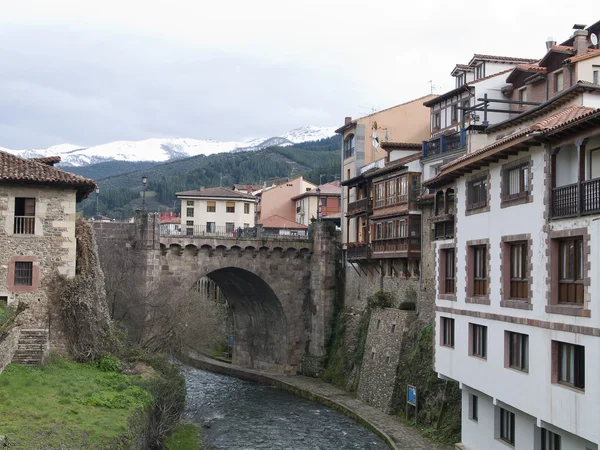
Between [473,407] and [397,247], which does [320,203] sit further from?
[473,407]

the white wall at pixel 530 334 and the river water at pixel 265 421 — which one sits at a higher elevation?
the white wall at pixel 530 334

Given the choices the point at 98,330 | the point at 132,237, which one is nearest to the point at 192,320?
the point at 132,237

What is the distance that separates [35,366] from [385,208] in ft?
80.2

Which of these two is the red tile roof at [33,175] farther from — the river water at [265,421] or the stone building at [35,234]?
the river water at [265,421]

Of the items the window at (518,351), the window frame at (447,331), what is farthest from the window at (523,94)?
the window at (518,351)

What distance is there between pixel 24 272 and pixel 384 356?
20.0 metres

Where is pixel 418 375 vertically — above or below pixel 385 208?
below

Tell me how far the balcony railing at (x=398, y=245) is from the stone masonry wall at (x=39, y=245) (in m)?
19.0

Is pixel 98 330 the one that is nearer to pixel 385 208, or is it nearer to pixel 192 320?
pixel 192 320

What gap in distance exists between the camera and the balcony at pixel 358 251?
52.1 metres

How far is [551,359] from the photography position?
21188 millimetres

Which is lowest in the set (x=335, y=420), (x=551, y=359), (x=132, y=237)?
(x=335, y=420)

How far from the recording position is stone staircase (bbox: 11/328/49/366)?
31312 millimetres

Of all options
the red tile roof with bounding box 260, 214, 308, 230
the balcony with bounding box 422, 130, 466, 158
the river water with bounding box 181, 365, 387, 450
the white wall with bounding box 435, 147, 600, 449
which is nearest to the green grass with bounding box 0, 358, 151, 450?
the river water with bounding box 181, 365, 387, 450
